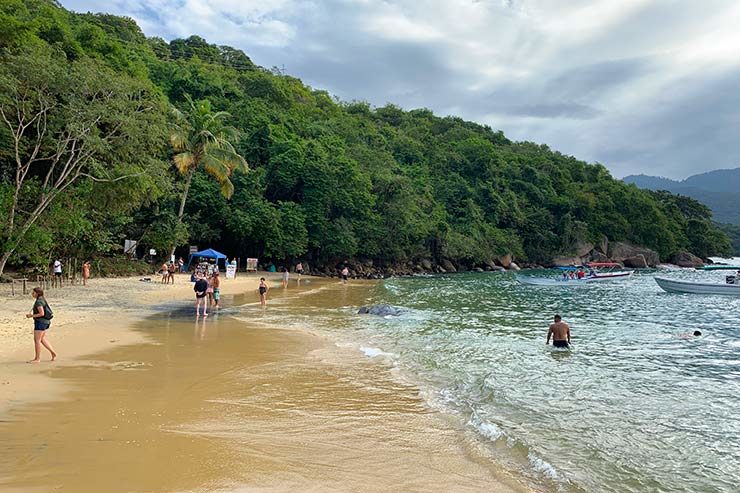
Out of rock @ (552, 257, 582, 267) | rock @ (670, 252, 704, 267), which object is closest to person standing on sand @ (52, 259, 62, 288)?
rock @ (552, 257, 582, 267)

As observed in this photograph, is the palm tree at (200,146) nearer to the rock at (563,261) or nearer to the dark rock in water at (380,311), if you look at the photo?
the dark rock in water at (380,311)

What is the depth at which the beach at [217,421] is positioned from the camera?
558 centimetres

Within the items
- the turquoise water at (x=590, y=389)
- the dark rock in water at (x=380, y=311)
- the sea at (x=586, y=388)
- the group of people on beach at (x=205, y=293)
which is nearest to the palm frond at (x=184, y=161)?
the group of people on beach at (x=205, y=293)

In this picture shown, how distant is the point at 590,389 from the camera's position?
10.9m

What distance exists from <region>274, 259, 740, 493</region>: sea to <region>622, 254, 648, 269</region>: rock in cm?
5890

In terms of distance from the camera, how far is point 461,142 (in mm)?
83375

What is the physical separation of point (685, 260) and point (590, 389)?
88365 millimetres

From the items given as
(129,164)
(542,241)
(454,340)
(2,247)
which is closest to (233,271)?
(129,164)

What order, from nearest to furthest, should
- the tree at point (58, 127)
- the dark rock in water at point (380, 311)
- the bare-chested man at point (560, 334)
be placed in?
the bare-chested man at point (560, 334), the tree at point (58, 127), the dark rock in water at point (380, 311)

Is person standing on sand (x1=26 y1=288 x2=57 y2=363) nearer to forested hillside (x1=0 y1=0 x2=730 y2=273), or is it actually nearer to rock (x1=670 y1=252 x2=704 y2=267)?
forested hillside (x1=0 y1=0 x2=730 y2=273)

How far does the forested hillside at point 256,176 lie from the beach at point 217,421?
352 inches

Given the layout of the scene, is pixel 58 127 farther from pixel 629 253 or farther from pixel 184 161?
pixel 629 253

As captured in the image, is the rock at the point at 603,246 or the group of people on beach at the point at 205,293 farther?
the rock at the point at 603,246

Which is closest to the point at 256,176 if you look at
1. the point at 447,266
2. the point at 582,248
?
the point at 447,266
